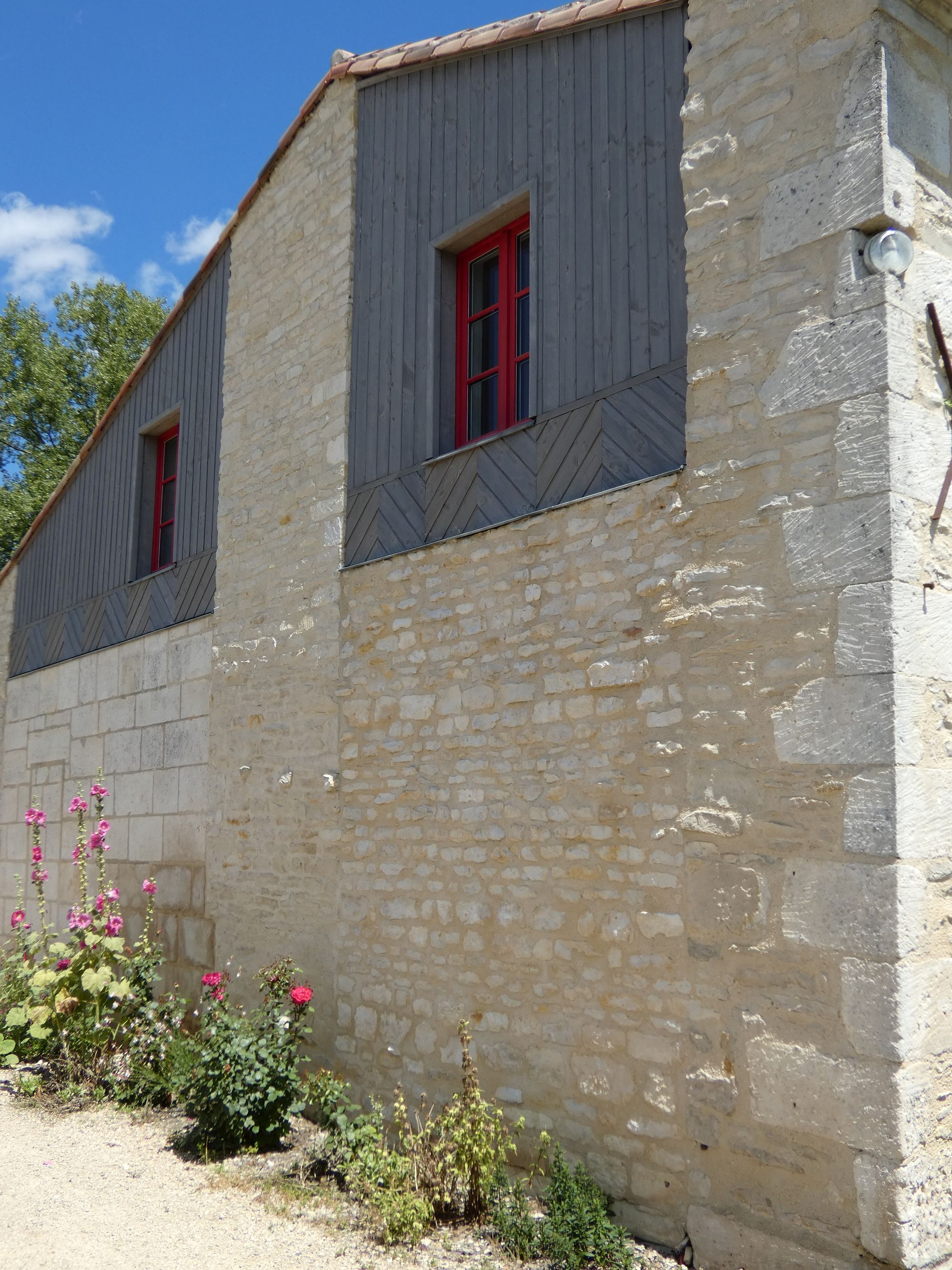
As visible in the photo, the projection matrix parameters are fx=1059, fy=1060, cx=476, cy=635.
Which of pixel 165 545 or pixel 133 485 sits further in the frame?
pixel 133 485

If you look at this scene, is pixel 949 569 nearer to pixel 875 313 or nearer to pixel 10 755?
pixel 875 313

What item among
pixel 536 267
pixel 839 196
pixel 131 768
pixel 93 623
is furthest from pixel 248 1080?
pixel 93 623

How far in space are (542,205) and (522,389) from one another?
87 centimetres

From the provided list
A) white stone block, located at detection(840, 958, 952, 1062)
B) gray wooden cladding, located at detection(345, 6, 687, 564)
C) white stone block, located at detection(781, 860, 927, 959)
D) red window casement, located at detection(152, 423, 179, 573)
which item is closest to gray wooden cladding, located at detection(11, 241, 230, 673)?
red window casement, located at detection(152, 423, 179, 573)

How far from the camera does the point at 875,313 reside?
11.9 ft

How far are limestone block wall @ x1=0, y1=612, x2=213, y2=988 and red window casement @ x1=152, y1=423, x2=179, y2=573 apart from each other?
80 cm

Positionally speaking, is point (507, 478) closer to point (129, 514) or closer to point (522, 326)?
point (522, 326)

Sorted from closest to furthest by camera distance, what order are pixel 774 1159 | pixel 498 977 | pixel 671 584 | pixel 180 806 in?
pixel 774 1159 → pixel 671 584 → pixel 498 977 → pixel 180 806

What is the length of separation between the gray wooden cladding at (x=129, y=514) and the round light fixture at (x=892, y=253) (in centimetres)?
489

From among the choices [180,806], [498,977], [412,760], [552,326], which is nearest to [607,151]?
[552,326]

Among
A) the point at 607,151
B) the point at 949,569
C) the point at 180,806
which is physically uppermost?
the point at 607,151

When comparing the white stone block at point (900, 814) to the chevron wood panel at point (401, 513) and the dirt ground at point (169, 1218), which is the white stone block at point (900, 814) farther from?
the chevron wood panel at point (401, 513)

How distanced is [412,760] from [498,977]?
1.18 meters

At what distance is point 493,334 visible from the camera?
5.66 m
